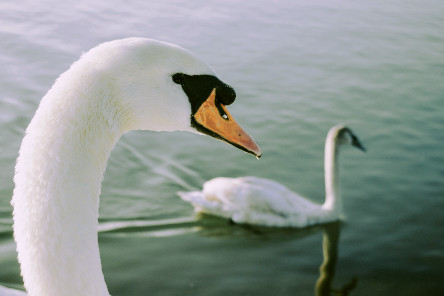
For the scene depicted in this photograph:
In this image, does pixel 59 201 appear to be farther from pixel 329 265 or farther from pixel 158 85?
pixel 329 265

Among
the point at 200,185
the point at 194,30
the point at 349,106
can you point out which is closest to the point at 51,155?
the point at 200,185

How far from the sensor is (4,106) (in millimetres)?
10273

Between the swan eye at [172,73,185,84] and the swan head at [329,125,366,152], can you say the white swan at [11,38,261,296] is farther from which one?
the swan head at [329,125,366,152]

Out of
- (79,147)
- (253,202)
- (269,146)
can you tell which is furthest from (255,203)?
(79,147)

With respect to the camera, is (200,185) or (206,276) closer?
(206,276)

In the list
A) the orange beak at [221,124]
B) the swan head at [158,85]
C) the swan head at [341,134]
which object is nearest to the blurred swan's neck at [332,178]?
the swan head at [341,134]

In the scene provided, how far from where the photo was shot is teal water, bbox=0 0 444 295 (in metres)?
7.16

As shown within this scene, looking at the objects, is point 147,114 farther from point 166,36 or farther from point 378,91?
point 166,36

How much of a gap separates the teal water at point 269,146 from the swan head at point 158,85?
14.2 ft

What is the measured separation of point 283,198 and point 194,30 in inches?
294

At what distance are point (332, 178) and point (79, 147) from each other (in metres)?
6.53

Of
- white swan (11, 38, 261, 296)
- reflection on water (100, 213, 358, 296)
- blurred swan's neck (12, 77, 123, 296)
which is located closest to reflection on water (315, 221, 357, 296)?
reflection on water (100, 213, 358, 296)

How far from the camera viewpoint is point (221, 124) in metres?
2.70

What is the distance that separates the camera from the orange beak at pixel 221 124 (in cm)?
260
